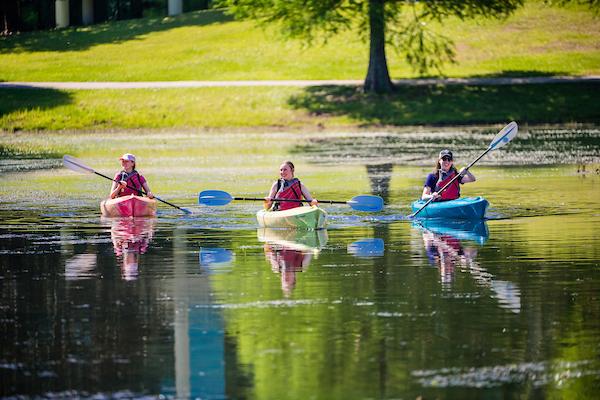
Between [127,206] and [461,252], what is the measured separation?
7.49 metres

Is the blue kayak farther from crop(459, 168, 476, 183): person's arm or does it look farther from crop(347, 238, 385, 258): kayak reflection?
crop(347, 238, 385, 258): kayak reflection

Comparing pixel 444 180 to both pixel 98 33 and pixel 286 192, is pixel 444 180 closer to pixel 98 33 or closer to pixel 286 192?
pixel 286 192

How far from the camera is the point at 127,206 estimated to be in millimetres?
23766

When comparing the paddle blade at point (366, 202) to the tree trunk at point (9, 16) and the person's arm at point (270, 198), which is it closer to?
the person's arm at point (270, 198)

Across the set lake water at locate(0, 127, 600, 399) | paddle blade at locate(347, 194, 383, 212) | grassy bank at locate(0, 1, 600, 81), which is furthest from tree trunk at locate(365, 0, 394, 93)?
paddle blade at locate(347, 194, 383, 212)

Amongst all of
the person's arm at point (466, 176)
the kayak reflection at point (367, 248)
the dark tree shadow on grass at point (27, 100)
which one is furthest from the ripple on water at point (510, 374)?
the dark tree shadow on grass at point (27, 100)

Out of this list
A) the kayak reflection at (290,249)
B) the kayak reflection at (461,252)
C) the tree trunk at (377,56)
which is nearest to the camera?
the kayak reflection at (461,252)

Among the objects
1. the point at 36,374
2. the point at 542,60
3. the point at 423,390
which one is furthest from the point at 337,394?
the point at 542,60

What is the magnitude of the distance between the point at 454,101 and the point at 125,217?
88.7ft

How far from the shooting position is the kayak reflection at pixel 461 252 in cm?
1456

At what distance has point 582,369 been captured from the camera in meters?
10.9

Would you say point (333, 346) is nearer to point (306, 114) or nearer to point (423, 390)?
point (423, 390)

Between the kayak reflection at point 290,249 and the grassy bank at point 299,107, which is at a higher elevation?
the grassy bank at point 299,107

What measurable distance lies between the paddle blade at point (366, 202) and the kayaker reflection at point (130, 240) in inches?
131
